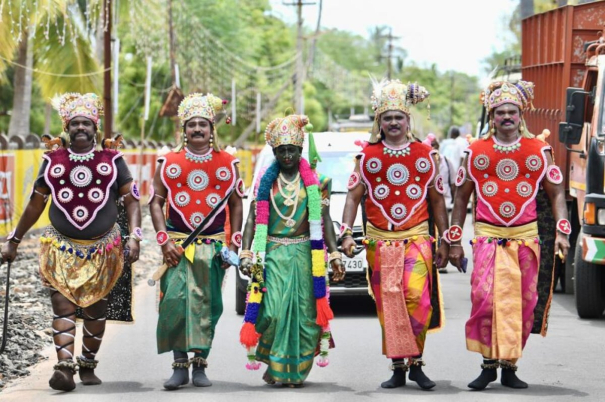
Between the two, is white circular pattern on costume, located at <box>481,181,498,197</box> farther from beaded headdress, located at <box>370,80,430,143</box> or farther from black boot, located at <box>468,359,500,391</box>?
black boot, located at <box>468,359,500,391</box>

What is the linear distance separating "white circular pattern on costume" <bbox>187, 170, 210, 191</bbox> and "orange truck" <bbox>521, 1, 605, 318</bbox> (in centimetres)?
437

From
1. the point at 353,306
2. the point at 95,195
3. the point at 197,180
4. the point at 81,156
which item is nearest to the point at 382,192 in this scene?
the point at 197,180

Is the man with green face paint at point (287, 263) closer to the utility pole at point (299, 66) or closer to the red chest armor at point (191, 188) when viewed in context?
the red chest armor at point (191, 188)

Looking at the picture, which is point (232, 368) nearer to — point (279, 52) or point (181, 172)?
point (181, 172)

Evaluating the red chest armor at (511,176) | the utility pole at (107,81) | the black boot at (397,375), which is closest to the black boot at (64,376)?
the black boot at (397,375)

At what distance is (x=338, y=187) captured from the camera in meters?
13.1

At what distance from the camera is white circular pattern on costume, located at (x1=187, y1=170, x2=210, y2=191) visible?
898 cm

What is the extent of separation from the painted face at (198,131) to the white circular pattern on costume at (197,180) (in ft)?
0.65

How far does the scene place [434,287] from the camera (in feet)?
29.7

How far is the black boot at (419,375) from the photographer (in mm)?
8688

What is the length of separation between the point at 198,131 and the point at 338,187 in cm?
430

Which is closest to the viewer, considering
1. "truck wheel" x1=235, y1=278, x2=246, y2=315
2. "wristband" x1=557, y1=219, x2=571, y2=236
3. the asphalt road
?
the asphalt road

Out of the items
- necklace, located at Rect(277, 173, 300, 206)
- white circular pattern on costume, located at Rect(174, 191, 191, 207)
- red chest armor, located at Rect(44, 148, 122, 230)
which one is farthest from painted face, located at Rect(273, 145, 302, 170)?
red chest armor, located at Rect(44, 148, 122, 230)

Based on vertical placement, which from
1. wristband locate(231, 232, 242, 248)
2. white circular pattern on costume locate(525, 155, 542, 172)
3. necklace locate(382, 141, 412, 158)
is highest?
necklace locate(382, 141, 412, 158)
